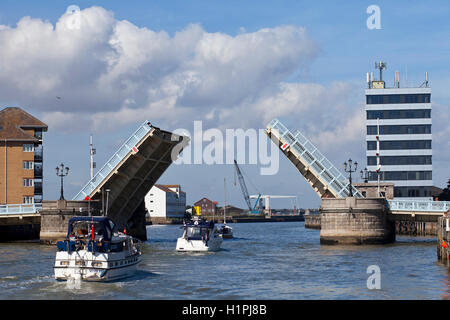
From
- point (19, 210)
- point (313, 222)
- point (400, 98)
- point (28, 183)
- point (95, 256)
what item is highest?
point (400, 98)

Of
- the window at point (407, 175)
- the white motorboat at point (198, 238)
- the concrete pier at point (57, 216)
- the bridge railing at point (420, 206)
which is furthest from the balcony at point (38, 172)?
the window at point (407, 175)

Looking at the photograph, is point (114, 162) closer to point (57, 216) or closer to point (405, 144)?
point (57, 216)

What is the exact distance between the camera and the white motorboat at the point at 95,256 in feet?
94.6

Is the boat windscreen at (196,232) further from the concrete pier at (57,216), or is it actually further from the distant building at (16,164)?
the distant building at (16,164)

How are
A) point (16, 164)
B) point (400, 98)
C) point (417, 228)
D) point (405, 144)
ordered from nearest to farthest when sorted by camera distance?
point (16, 164) < point (417, 228) < point (405, 144) < point (400, 98)

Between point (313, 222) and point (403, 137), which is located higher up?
point (403, 137)

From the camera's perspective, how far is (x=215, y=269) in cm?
3550

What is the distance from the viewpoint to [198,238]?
47219 millimetres

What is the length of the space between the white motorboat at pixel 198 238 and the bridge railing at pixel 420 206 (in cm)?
1395

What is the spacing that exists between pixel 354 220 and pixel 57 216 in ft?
73.7

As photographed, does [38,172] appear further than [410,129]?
No

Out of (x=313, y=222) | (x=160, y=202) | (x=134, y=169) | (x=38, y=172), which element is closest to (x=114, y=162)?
(x=134, y=169)

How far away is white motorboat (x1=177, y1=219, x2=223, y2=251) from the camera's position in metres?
46.5

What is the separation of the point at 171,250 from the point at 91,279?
812 inches
